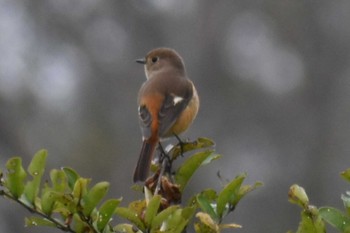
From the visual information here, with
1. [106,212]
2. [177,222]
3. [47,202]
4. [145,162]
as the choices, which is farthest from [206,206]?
[145,162]

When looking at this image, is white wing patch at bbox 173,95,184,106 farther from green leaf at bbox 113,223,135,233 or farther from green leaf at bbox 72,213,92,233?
green leaf at bbox 72,213,92,233

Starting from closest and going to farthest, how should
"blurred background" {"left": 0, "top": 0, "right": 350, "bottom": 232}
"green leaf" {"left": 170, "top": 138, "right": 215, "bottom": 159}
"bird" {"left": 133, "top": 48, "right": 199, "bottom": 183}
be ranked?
1. "green leaf" {"left": 170, "top": 138, "right": 215, "bottom": 159}
2. "bird" {"left": 133, "top": 48, "right": 199, "bottom": 183}
3. "blurred background" {"left": 0, "top": 0, "right": 350, "bottom": 232}

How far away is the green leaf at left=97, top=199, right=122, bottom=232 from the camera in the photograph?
2535 mm

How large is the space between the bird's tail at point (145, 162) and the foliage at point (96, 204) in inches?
35.8

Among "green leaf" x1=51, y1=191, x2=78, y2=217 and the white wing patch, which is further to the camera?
the white wing patch

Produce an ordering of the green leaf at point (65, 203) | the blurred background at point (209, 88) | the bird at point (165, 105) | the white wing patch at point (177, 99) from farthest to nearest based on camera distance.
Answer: the blurred background at point (209, 88), the white wing patch at point (177, 99), the bird at point (165, 105), the green leaf at point (65, 203)

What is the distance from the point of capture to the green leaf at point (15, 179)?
258cm

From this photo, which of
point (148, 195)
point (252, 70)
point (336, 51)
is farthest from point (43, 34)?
point (148, 195)

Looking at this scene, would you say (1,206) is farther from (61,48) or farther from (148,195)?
(148,195)

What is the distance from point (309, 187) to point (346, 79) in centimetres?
281

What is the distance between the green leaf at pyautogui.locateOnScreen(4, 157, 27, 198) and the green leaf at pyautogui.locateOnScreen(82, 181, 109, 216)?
0.54 ft

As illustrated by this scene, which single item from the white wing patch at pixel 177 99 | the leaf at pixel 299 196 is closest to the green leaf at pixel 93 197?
the leaf at pixel 299 196

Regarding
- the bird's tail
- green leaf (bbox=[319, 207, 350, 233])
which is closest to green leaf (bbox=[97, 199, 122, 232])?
green leaf (bbox=[319, 207, 350, 233])

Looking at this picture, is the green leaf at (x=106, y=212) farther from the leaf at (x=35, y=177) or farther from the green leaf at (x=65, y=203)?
the leaf at (x=35, y=177)
